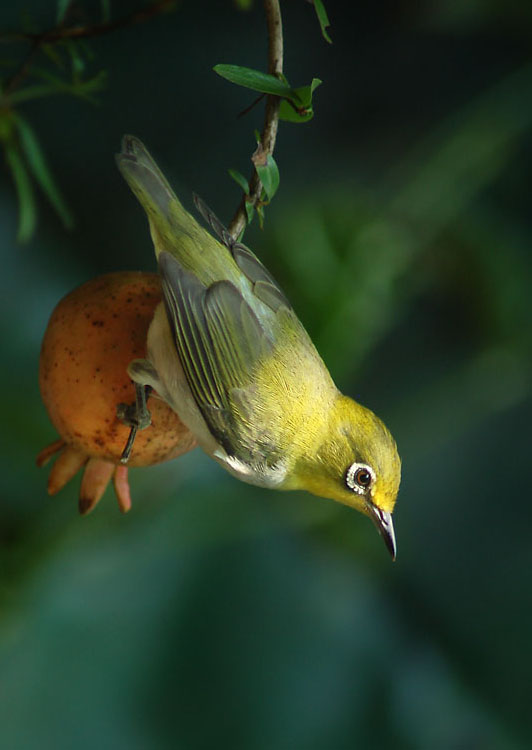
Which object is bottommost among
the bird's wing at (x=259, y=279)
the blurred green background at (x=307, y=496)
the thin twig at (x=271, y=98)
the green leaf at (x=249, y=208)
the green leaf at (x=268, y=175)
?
the blurred green background at (x=307, y=496)

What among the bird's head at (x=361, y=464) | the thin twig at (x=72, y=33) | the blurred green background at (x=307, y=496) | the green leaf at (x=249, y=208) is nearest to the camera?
the green leaf at (x=249, y=208)

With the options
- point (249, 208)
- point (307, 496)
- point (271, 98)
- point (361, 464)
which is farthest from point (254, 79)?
point (307, 496)

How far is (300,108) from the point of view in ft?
2.72

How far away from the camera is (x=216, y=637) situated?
2477 millimetres

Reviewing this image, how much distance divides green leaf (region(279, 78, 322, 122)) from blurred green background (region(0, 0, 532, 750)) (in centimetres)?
110

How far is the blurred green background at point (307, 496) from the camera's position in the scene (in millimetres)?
2189

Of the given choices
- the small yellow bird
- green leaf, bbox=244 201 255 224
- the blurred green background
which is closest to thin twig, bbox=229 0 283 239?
green leaf, bbox=244 201 255 224

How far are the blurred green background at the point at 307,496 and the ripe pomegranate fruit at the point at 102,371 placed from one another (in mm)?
930

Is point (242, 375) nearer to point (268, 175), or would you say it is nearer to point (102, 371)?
point (102, 371)

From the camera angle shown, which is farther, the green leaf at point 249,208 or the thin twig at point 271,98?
the green leaf at point 249,208

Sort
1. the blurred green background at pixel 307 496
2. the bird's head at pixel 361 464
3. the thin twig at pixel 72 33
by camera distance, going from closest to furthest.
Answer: the thin twig at pixel 72 33 → the bird's head at pixel 361 464 → the blurred green background at pixel 307 496

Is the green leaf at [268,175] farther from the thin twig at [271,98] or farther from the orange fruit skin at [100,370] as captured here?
the orange fruit skin at [100,370]

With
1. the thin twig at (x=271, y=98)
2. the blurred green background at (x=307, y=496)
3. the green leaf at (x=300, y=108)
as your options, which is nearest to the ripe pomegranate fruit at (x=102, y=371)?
the thin twig at (x=271, y=98)

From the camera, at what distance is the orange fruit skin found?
1054 millimetres
